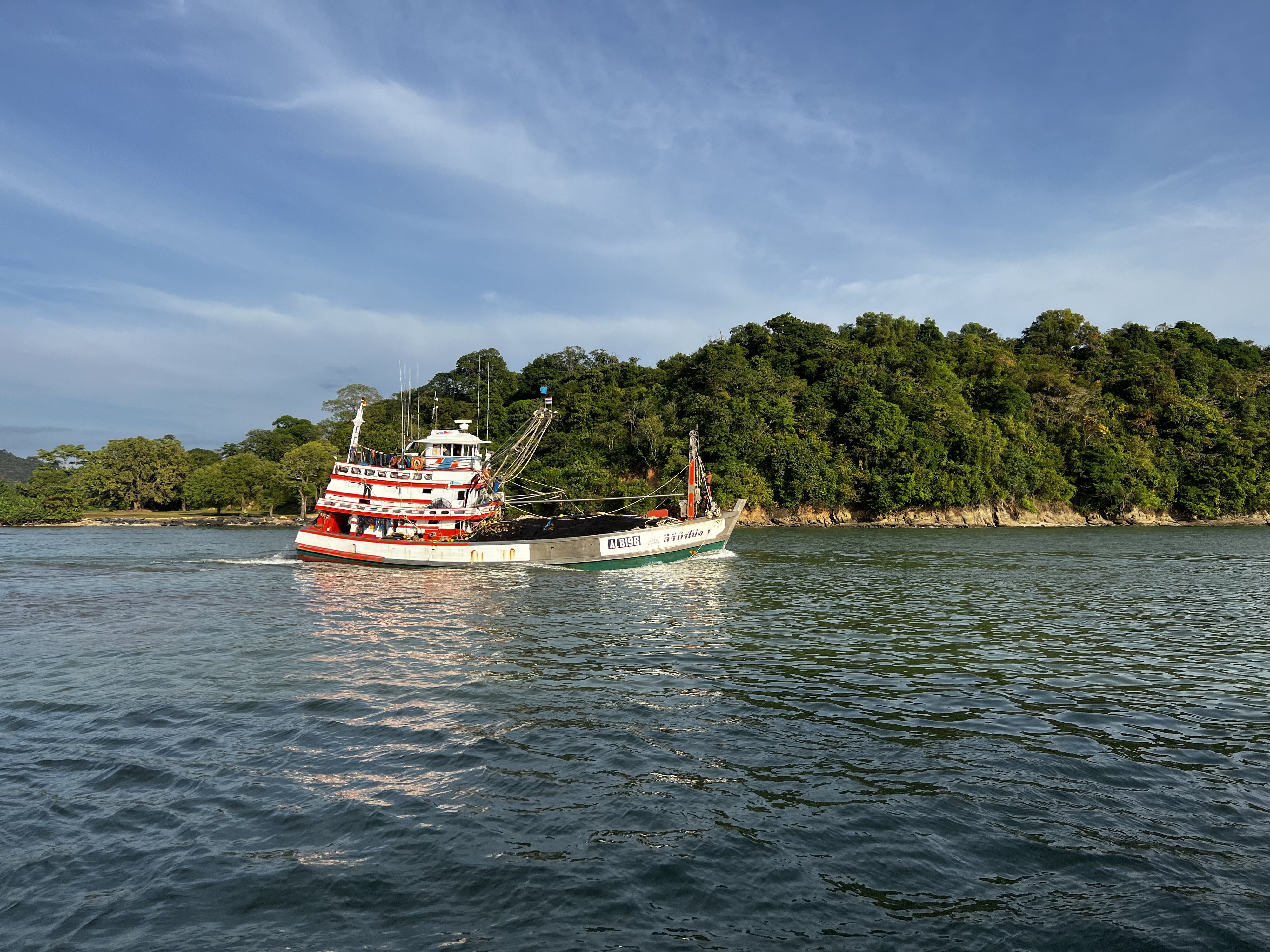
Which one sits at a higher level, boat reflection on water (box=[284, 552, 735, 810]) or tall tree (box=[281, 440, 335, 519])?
tall tree (box=[281, 440, 335, 519])

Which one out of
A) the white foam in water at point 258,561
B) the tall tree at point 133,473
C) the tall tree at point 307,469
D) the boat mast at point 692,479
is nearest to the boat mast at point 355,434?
the white foam in water at point 258,561

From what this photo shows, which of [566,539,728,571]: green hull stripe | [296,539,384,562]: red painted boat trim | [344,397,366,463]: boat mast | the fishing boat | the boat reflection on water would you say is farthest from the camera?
[344,397,366,463]: boat mast

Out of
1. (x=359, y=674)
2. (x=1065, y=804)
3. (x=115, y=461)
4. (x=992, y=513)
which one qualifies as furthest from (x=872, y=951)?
(x=115, y=461)

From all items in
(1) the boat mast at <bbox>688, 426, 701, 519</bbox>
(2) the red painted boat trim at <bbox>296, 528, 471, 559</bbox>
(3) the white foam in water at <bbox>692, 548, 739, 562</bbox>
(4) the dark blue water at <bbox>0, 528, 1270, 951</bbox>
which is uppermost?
(1) the boat mast at <bbox>688, 426, 701, 519</bbox>

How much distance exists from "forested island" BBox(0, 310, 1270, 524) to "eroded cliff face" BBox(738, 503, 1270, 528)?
0.78 meters

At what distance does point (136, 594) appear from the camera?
26781 mm

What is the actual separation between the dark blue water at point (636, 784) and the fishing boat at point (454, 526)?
15670 millimetres

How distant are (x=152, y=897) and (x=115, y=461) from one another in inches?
5136

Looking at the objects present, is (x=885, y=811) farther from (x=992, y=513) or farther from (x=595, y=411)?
(x=595, y=411)

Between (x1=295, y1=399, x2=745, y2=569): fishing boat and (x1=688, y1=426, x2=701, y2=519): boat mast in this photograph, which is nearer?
(x1=295, y1=399, x2=745, y2=569): fishing boat

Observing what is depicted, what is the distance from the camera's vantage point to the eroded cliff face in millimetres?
85125

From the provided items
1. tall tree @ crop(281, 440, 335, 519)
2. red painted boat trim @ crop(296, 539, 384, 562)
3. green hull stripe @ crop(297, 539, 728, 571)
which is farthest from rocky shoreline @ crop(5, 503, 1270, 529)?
red painted boat trim @ crop(296, 539, 384, 562)

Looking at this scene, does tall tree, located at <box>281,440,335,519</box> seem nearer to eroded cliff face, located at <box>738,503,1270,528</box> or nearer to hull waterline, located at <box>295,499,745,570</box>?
eroded cliff face, located at <box>738,503,1270,528</box>

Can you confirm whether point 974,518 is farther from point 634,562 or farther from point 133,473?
point 133,473
